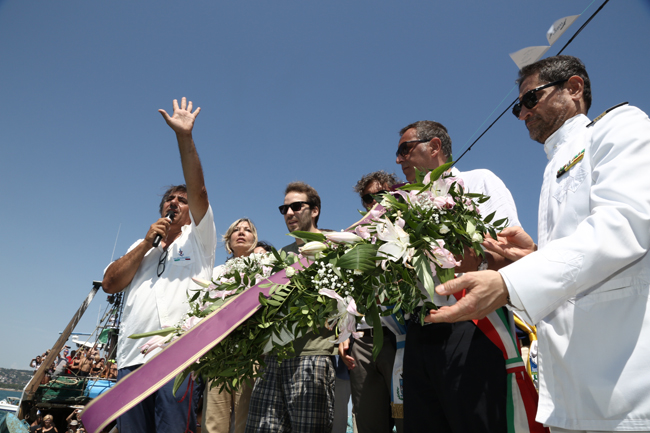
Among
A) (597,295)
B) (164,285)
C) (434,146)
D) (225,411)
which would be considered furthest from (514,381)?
(225,411)

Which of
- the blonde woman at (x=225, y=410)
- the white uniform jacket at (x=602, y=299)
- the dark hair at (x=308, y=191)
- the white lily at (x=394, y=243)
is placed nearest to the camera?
the white uniform jacket at (x=602, y=299)

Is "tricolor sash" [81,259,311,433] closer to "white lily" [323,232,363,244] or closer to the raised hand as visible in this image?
"white lily" [323,232,363,244]

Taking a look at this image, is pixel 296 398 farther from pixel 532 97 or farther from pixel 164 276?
pixel 532 97

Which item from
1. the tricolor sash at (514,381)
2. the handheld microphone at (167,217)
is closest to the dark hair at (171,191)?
the handheld microphone at (167,217)

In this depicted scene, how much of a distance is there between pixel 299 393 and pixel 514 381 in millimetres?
1725

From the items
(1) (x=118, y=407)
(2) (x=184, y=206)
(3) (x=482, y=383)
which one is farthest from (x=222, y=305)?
(2) (x=184, y=206)

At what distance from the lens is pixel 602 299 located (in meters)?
1.41

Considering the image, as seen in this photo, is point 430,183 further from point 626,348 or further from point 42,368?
point 42,368

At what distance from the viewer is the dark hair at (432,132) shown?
3.52 meters

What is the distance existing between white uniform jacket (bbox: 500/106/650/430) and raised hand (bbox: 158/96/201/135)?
116 inches

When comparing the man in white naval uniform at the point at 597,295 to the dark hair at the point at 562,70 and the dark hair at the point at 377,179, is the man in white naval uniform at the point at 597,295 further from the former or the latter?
the dark hair at the point at 377,179

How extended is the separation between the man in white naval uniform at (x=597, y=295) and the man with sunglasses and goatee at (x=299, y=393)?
1.82 meters

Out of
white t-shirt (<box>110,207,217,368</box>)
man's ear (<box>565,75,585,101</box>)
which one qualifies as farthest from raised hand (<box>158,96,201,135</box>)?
man's ear (<box>565,75,585,101</box>)

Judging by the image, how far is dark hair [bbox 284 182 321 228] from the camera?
4684 millimetres
